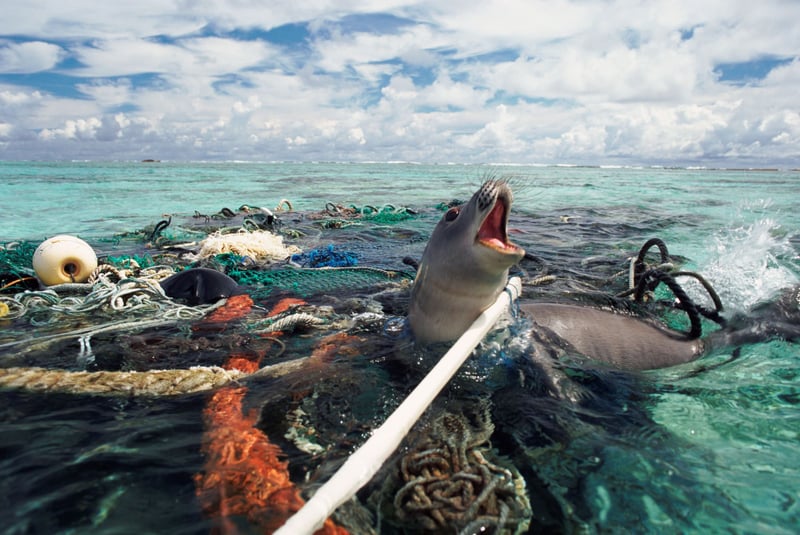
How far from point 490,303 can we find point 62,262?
4785 mm

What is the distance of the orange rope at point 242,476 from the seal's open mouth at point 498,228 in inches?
57.7

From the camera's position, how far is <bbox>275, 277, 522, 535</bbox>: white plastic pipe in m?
1.26

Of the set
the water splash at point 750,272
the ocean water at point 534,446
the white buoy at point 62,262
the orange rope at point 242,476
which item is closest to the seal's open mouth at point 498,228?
the ocean water at point 534,446

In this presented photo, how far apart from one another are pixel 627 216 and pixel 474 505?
14139mm

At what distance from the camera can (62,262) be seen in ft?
17.4

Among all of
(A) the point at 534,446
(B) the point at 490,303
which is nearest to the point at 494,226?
(B) the point at 490,303

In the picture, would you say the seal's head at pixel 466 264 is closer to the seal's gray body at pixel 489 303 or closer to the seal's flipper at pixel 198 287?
the seal's gray body at pixel 489 303

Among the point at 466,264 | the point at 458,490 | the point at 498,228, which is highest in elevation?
the point at 498,228

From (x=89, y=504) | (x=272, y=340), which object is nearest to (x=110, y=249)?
(x=272, y=340)

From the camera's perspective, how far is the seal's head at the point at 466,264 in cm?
264

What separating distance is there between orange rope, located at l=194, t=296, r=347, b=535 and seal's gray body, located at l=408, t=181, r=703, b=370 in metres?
1.20

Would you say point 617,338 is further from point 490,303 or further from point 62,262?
point 62,262

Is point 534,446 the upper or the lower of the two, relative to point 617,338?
lower

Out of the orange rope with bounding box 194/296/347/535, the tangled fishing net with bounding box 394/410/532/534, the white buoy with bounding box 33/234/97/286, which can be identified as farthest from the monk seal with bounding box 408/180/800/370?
the white buoy with bounding box 33/234/97/286
